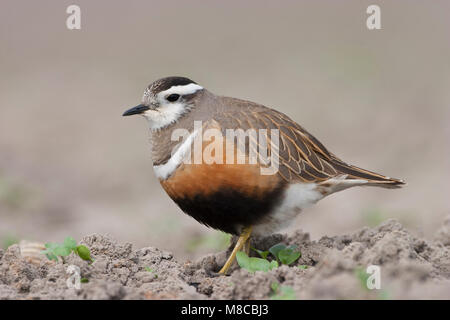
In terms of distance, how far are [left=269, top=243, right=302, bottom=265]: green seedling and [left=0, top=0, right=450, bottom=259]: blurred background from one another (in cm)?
243

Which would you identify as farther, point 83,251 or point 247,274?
point 83,251

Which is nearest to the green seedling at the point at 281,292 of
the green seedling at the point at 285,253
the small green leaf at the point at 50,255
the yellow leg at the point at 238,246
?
the green seedling at the point at 285,253

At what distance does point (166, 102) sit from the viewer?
6.81 metres

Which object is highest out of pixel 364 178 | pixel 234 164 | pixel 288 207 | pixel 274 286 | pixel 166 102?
pixel 166 102

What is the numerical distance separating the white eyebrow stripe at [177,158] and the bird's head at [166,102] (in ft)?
1.30

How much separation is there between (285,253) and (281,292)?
149 centimetres

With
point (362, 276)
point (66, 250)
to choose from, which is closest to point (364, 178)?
point (362, 276)

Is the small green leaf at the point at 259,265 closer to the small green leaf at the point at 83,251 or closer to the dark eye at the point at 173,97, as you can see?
the small green leaf at the point at 83,251

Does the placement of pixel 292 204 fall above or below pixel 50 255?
above

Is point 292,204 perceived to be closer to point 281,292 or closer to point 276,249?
point 276,249

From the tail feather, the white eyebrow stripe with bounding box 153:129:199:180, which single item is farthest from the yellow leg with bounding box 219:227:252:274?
the tail feather
